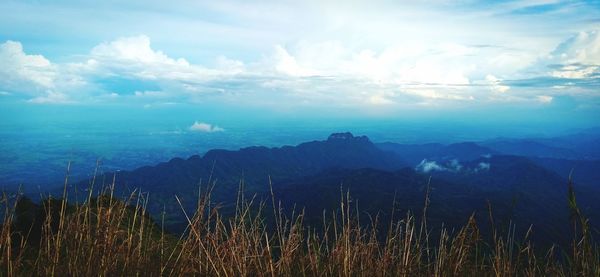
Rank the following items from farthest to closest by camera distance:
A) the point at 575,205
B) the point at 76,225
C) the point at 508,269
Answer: the point at 76,225 → the point at 508,269 → the point at 575,205

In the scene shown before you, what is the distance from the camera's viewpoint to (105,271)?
3705mm

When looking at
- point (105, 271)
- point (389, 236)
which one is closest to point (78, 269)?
point (105, 271)

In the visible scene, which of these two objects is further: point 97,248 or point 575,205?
point 97,248

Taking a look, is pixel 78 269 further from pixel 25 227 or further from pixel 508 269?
pixel 25 227

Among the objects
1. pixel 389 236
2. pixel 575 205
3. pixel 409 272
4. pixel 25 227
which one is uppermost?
pixel 575 205

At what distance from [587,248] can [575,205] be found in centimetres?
70

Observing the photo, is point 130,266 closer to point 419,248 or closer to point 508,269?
point 419,248

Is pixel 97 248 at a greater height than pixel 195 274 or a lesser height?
greater

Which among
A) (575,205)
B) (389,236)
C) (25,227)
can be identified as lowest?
(25,227)

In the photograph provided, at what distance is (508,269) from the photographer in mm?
4035

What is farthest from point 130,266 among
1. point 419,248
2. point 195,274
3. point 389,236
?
point 419,248

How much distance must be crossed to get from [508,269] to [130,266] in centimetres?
377

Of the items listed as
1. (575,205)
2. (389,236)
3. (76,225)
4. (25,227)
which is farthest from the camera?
(25,227)

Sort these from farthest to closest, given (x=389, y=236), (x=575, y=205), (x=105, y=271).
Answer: (x=389, y=236)
(x=105, y=271)
(x=575, y=205)
